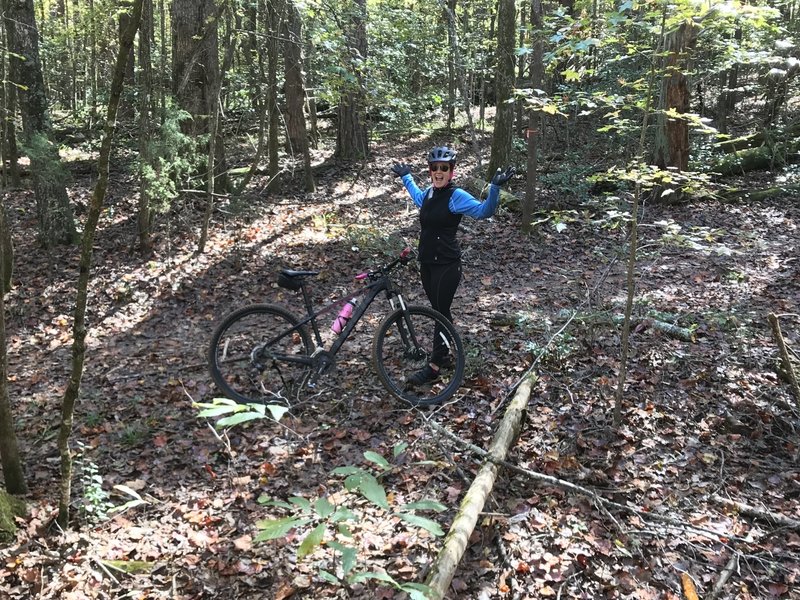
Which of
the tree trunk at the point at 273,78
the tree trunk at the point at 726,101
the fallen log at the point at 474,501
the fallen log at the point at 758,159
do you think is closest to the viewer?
the fallen log at the point at 474,501

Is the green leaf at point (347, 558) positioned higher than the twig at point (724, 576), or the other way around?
the green leaf at point (347, 558)

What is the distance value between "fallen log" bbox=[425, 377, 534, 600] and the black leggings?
0.91 meters

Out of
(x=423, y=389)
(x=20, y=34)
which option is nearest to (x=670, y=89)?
(x=423, y=389)

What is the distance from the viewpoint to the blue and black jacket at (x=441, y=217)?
5031 mm

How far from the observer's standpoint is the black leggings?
17.5 feet

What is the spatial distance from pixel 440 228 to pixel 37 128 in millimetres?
7464

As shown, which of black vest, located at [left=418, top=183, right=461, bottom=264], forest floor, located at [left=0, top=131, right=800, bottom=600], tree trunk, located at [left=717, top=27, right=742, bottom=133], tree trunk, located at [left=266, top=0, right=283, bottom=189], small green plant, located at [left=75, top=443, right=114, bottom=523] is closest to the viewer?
forest floor, located at [left=0, top=131, right=800, bottom=600]

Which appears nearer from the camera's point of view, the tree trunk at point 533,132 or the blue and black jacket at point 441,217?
the blue and black jacket at point 441,217

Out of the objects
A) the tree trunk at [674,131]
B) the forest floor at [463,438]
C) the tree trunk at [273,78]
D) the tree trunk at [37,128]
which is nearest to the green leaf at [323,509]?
the forest floor at [463,438]

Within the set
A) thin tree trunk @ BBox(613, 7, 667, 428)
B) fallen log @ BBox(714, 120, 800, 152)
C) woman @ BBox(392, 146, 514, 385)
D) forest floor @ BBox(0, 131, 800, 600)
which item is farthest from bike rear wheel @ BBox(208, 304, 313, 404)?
fallen log @ BBox(714, 120, 800, 152)

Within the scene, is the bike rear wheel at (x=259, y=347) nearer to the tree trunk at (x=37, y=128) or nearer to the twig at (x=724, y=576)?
the twig at (x=724, y=576)

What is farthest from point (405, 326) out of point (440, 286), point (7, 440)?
point (7, 440)

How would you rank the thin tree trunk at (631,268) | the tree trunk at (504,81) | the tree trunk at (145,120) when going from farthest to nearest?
the tree trunk at (504,81), the tree trunk at (145,120), the thin tree trunk at (631,268)

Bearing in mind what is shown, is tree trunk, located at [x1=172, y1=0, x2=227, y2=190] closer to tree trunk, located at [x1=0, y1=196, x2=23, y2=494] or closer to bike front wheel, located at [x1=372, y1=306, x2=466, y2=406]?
bike front wheel, located at [x1=372, y1=306, x2=466, y2=406]
